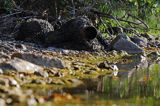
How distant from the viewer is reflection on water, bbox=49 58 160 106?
5.43 m

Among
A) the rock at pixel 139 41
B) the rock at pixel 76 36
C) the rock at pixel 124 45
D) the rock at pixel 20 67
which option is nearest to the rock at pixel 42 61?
the rock at pixel 20 67

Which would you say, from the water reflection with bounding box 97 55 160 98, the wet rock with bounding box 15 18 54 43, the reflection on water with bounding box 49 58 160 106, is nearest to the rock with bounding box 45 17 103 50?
the wet rock with bounding box 15 18 54 43

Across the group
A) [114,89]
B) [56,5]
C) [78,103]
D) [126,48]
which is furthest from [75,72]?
[56,5]

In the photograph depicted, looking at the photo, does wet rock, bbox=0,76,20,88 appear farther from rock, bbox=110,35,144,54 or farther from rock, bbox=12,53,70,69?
rock, bbox=110,35,144,54

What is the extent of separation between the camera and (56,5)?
534 inches

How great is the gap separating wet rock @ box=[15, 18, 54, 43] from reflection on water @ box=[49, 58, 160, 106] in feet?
11.7

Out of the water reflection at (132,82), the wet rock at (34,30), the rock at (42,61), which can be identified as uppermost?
the wet rock at (34,30)

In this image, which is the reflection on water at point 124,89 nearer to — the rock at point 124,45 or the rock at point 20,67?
the rock at point 20,67

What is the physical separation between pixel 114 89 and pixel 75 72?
1.55 meters

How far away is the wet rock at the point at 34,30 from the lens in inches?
470

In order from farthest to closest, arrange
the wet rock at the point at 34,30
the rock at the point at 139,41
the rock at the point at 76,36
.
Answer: the rock at the point at 139,41 < the wet rock at the point at 34,30 < the rock at the point at 76,36

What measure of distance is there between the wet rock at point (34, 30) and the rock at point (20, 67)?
5048 millimetres

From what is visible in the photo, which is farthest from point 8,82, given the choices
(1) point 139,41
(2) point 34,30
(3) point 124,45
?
(1) point 139,41

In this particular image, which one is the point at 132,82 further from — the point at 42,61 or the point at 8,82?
the point at 8,82
